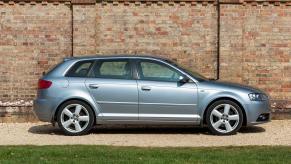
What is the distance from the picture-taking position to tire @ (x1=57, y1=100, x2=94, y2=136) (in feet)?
42.1

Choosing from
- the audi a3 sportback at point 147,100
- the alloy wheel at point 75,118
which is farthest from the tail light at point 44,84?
the alloy wheel at point 75,118

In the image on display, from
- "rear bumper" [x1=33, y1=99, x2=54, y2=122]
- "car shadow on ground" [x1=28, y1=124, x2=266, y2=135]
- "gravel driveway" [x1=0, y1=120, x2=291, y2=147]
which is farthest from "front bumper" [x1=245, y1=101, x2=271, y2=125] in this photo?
"rear bumper" [x1=33, y1=99, x2=54, y2=122]

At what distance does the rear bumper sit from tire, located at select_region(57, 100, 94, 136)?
20cm

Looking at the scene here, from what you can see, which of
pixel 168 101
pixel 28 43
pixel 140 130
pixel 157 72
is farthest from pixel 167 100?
pixel 28 43

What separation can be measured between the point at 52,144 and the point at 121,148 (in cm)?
148

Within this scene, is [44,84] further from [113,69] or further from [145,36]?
[145,36]

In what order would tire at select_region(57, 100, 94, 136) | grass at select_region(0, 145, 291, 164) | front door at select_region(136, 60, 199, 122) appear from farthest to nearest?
tire at select_region(57, 100, 94, 136)
front door at select_region(136, 60, 199, 122)
grass at select_region(0, 145, 291, 164)

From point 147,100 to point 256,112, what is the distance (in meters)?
2.18

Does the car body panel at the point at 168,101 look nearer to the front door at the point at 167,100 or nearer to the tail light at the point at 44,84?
the front door at the point at 167,100

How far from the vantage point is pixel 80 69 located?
13.2 metres

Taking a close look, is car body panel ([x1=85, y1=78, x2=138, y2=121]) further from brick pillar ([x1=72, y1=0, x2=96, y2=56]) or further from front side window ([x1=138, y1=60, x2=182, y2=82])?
brick pillar ([x1=72, y1=0, x2=96, y2=56])

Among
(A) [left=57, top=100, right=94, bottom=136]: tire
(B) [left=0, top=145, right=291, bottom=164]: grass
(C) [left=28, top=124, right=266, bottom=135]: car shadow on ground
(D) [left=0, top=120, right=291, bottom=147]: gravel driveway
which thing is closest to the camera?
(B) [left=0, top=145, right=291, bottom=164]: grass

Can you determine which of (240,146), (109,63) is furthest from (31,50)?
(240,146)

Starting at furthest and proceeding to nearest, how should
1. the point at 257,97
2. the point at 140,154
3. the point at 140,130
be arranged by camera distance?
the point at 140,130, the point at 257,97, the point at 140,154
